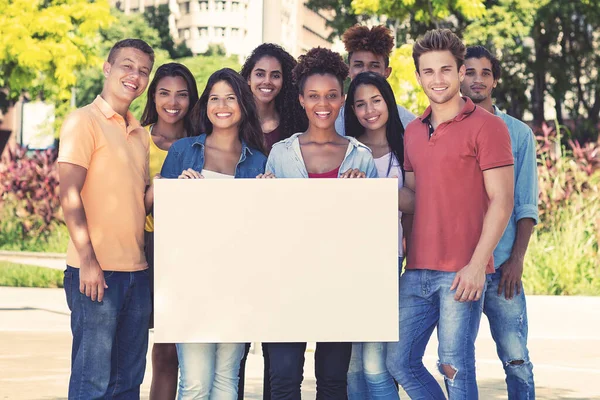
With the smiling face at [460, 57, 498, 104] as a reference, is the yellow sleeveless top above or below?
below

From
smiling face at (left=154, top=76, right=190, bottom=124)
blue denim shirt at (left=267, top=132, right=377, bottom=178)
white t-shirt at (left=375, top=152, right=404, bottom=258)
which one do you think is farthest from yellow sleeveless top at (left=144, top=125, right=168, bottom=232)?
white t-shirt at (left=375, top=152, right=404, bottom=258)

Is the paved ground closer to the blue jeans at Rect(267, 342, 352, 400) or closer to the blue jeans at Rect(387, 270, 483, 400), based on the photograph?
the blue jeans at Rect(267, 342, 352, 400)

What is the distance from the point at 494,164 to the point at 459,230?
322mm

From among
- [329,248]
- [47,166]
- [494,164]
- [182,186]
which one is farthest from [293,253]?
[47,166]

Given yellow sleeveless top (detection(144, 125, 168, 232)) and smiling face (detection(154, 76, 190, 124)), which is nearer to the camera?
yellow sleeveless top (detection(144, 125, 168, 232))

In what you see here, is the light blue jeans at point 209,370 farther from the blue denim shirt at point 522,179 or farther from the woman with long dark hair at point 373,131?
the blue denim shirt at point 522,179

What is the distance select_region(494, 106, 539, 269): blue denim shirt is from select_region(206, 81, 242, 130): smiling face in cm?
142

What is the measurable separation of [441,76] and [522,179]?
1074 millimetres

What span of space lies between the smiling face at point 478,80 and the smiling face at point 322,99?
2.89 feet

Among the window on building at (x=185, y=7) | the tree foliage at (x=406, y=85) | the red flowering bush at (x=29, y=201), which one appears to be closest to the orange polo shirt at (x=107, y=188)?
the tree foliage at (x=406, y=85)

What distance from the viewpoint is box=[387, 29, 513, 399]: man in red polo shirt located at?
5.07 meters

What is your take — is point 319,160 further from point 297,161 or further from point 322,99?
point 322,99

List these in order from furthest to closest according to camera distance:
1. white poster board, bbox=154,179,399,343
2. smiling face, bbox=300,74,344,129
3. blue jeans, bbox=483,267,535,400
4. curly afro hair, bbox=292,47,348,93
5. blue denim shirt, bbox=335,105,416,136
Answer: blue denim shirt, bbox=335,105,416,136, blue jeans, bbox=483,267,535,400, curly afro hair, bbox=292,47,348,93, smiling face, bbox=300,74,344,129, white poster board, bbox=154,179,399,343

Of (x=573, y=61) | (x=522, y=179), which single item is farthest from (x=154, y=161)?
(x=573, y=61)
